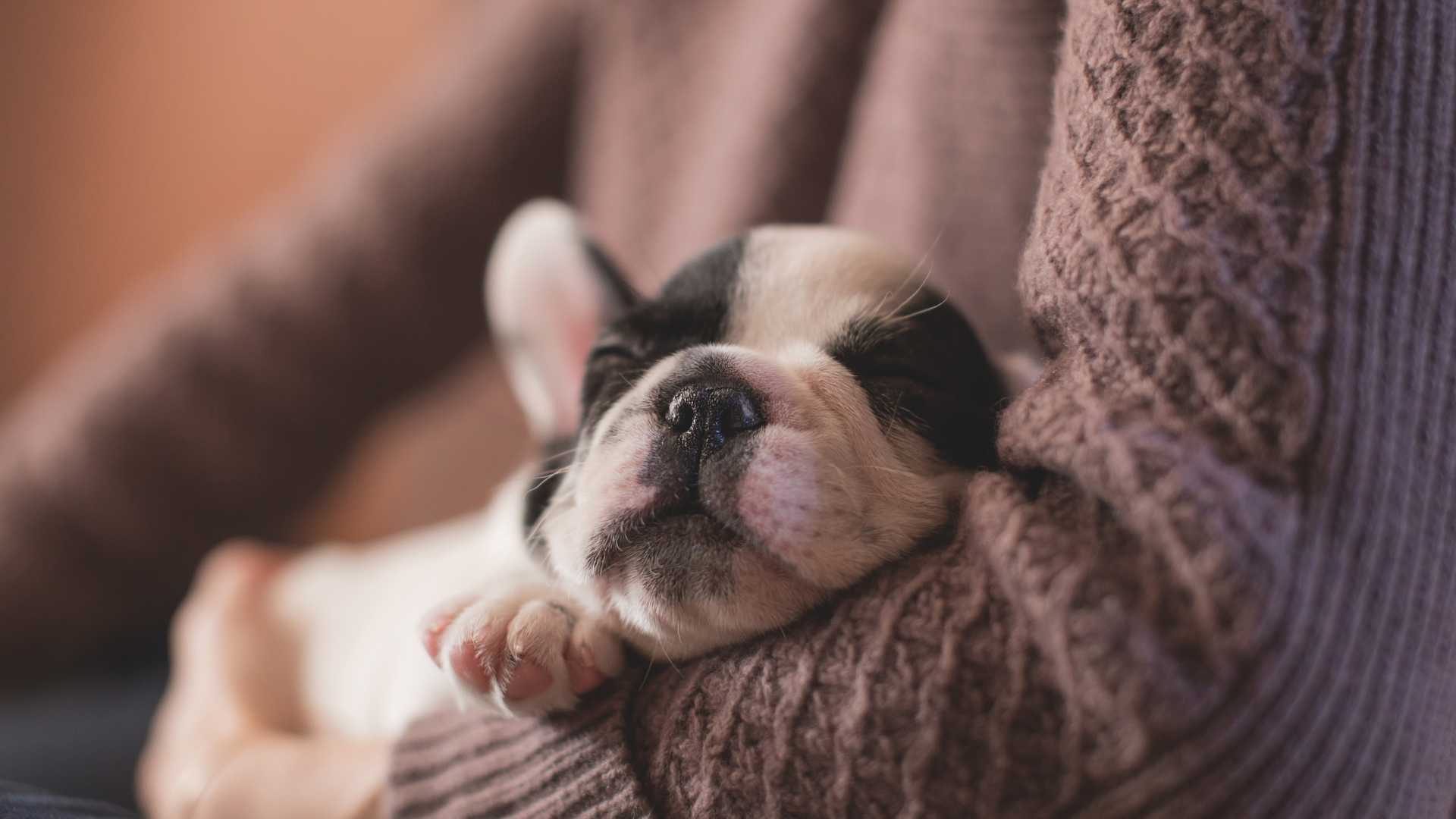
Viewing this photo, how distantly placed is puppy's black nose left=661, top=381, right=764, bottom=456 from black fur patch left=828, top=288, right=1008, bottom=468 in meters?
0.10

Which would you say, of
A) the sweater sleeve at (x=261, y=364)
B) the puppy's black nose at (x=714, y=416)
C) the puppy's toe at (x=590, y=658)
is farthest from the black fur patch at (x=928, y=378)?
the sweater sleeve at (x=261, y=364)

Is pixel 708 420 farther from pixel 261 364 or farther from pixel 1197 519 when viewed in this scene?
pixel 261 364

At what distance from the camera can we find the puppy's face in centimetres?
53

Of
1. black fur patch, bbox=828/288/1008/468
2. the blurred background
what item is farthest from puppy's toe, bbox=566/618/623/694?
the blurred background

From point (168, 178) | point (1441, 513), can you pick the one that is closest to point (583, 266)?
point (1441, 513)

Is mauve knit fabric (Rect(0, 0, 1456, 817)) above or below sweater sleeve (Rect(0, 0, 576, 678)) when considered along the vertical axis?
below

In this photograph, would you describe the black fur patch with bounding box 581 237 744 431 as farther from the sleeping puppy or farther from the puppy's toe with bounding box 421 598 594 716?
the puppy's toe with bounding box 421 598 594 716

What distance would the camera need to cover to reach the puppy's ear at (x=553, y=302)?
82cm

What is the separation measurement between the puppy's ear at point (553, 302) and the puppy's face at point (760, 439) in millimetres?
94

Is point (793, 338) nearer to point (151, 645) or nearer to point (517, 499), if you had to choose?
point (517, 499)

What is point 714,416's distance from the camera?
0.55 meters

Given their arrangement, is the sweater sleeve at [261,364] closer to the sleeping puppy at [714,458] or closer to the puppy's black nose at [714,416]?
the sleeping puppy at [714,458]

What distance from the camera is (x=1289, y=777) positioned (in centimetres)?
38

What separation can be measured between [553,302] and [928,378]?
364mm
